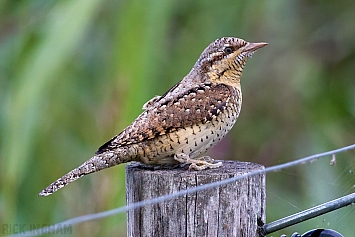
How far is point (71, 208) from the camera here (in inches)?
130

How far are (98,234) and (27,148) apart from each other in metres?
0.55

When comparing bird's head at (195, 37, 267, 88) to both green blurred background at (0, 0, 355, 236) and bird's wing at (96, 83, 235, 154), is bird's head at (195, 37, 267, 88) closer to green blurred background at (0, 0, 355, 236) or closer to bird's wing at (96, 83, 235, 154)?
bird's wing at (96, 83, 235, 154)

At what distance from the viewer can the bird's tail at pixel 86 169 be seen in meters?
2.05

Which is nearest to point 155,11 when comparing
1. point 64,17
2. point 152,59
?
point 152,59

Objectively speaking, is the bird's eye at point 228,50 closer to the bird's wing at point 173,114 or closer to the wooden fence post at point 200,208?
the bird's wing at point 173,114

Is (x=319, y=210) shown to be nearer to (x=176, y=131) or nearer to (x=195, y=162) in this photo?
(x=195, y=162)

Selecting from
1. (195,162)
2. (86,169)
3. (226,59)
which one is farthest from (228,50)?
(86,169)

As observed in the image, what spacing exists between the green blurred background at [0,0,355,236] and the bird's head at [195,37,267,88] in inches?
14.3

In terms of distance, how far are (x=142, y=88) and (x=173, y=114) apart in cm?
58

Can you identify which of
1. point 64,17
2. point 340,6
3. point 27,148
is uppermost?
point 340,6

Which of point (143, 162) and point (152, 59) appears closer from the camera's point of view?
point (143, 162)

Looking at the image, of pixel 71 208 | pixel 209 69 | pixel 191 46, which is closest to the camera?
pixel 209 69

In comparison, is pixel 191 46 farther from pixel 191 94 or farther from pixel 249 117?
pixel 191 94

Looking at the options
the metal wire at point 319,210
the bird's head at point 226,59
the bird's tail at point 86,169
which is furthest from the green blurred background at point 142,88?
the bird's tail at point 86,169
